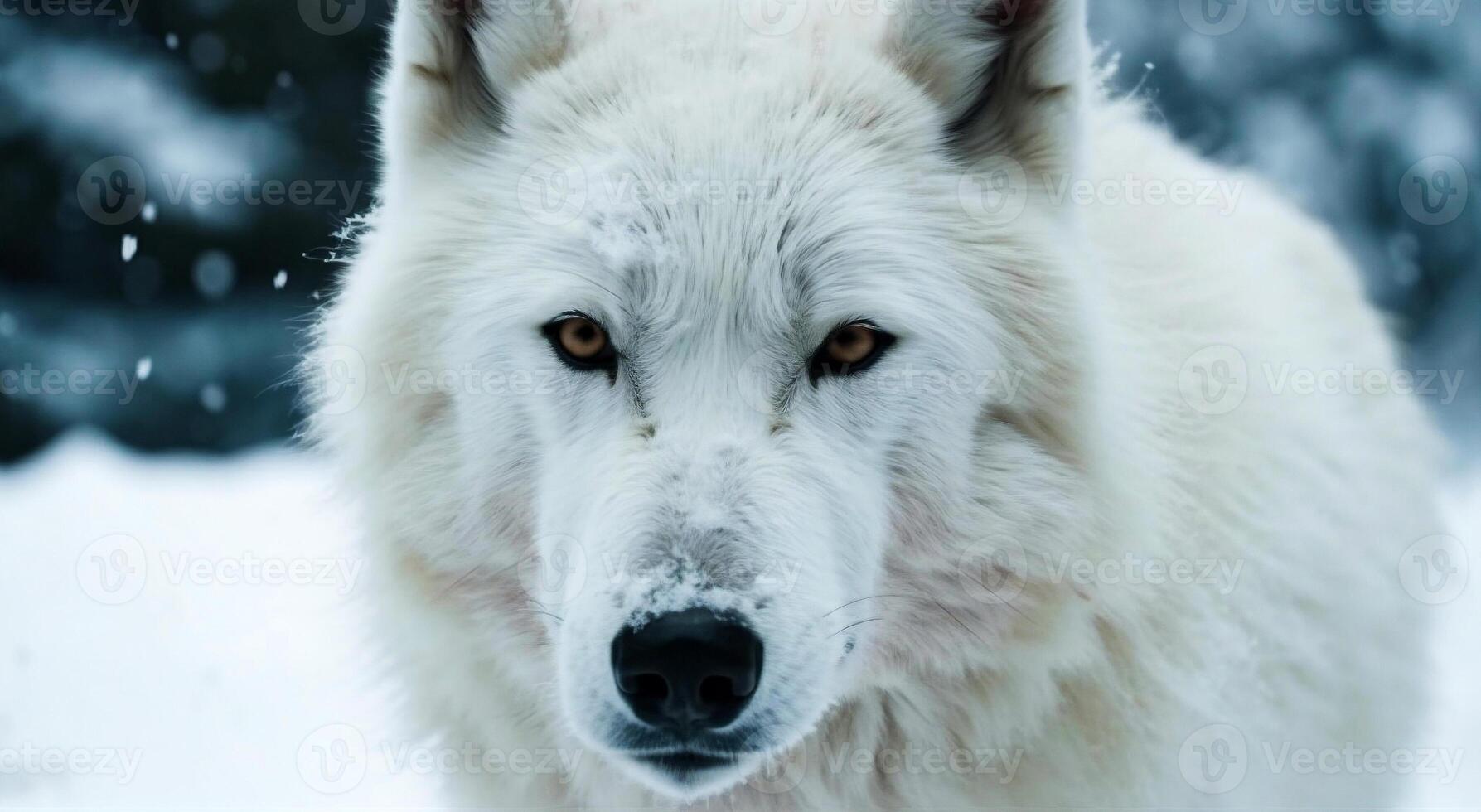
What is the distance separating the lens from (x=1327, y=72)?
37.8ft

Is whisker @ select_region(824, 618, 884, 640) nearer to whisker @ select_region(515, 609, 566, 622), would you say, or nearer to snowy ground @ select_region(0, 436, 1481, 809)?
whisker @ select_region(515, 609, 566, 622)

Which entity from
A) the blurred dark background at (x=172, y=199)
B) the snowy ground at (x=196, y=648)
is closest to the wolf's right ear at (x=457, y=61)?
the snowy ground at (x=196, y=648)

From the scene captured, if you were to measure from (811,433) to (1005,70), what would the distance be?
99 centimetres

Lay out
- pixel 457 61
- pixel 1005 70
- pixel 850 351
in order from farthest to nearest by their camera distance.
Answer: pixel 457 61
pixel 1005 70
pixel 850 351

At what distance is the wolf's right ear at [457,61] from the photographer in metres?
2.86

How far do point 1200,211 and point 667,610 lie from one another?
7.26ft

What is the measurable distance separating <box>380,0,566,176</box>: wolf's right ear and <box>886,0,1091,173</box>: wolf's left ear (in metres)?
0.81

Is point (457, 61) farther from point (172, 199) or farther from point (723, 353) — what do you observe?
point (172, 199)

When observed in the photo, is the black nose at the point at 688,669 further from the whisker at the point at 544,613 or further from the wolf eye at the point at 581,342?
the wolf eye at the point at 581,342

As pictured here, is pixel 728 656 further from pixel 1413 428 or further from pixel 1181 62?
pixel 1181 62

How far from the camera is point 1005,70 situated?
2828 millimetres

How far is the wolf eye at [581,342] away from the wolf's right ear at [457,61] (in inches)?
26.2

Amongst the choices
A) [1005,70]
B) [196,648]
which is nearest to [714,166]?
[1005,70]

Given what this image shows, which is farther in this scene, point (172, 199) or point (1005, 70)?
point (172, 199)
